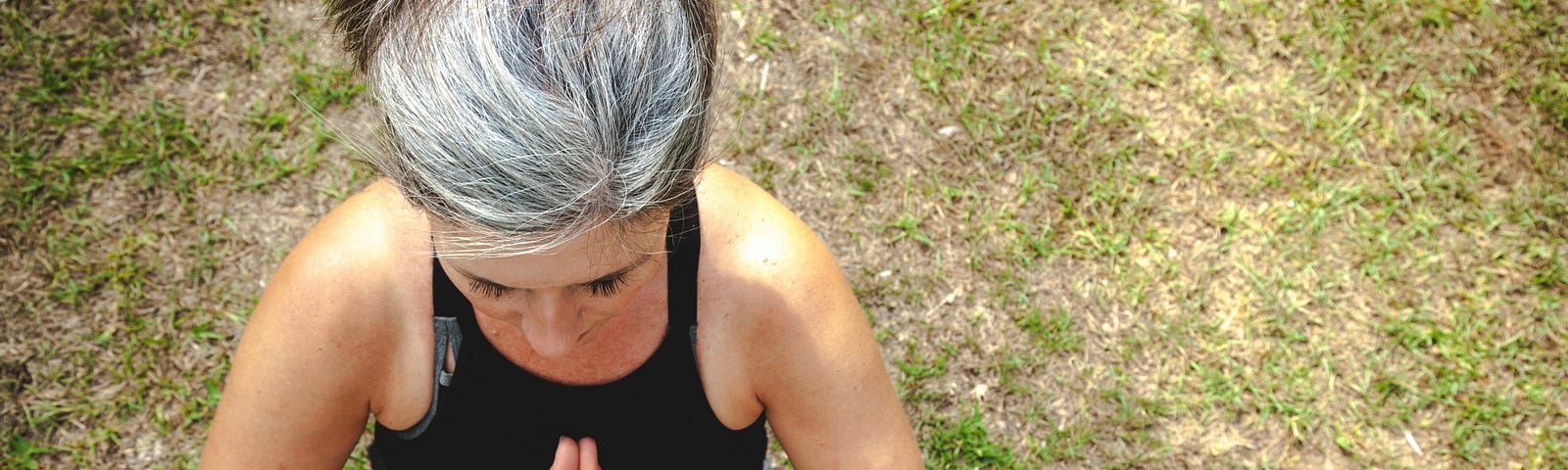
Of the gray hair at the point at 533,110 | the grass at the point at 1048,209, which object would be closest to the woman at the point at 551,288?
the gray hair at the point at 533,110

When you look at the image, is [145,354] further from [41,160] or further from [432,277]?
[432,277]

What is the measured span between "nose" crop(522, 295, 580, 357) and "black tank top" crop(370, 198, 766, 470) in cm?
31

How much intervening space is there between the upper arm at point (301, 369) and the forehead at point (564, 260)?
0.49 metres

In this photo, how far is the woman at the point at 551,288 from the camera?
123 centimetres

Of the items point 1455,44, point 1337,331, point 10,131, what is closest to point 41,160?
point 10,131

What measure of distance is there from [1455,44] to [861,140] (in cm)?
222

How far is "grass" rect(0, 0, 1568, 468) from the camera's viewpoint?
3.09 metres

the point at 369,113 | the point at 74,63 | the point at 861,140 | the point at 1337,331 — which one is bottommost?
the point at 1337,331

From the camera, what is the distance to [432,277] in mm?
1805

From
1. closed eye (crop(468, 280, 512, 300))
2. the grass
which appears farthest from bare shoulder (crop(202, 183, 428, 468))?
the grass

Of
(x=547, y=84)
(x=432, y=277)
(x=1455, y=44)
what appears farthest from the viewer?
(x=1455, y=44)

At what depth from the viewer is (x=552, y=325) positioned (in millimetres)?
1474

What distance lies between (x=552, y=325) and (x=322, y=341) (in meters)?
0.61

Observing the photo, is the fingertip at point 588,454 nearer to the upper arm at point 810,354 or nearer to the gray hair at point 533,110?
the upper arm at point 810,354
